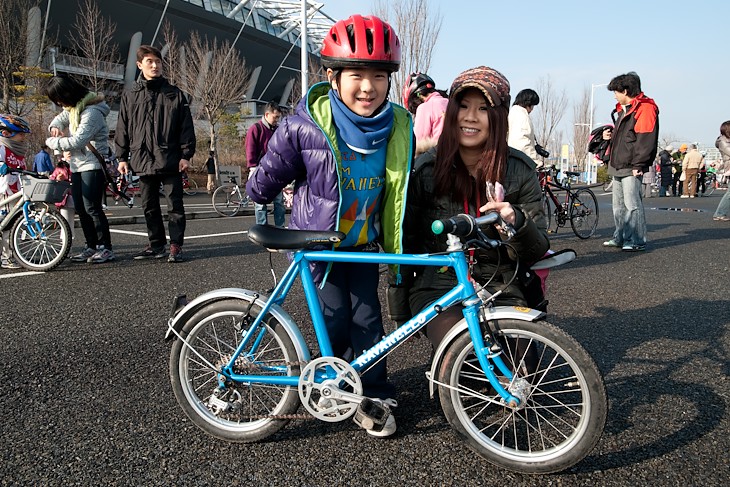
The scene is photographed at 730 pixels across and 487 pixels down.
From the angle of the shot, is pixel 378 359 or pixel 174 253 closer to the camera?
pixel 378 359

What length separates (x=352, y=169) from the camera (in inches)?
94.0

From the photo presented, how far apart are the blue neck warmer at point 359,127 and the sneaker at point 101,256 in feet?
15.6

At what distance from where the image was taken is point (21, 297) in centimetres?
465

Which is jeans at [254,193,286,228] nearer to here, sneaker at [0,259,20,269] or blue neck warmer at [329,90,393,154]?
sneaker at [0,259,20,269]

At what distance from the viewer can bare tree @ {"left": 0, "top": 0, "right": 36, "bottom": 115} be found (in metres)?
22.2

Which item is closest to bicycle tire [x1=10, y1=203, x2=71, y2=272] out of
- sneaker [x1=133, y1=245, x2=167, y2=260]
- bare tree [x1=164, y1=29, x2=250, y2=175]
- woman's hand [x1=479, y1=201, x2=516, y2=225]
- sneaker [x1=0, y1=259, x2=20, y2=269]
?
sneaker [x1=0, y1=259, x2=20, y2=269]

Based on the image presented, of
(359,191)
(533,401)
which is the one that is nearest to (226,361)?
(359,191)

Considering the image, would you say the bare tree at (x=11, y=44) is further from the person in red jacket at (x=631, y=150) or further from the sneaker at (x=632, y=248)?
the sneaker at (x=632, y=248)

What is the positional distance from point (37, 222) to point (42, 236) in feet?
0.54

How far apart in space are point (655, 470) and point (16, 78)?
30021mm

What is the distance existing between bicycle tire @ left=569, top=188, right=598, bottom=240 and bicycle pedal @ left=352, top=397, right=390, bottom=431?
→ 22.3 feet

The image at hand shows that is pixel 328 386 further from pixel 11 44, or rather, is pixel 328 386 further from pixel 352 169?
pixel 11 44

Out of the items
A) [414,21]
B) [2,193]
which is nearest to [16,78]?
[414,21]

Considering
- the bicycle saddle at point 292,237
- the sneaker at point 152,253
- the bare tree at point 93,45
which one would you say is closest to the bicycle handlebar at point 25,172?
the sneaker at point 152,253
